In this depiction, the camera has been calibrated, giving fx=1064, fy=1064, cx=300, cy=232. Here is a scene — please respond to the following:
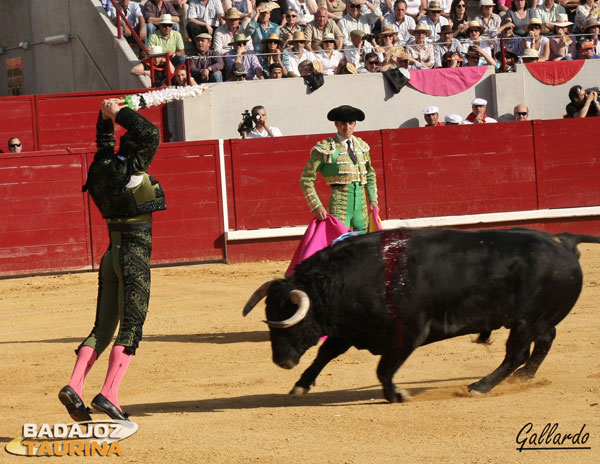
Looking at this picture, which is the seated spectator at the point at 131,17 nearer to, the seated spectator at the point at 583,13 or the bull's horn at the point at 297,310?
the seated spectator at the point at 583,13

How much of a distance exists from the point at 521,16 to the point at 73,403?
10.1 meters

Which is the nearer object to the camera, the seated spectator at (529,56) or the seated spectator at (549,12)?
the seated spectator at (529,56)

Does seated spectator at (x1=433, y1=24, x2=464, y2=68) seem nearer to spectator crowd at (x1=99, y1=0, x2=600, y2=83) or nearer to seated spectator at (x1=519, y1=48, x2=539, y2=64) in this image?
spectator crowd at (x1=99, y1=0, x2=600, y2=83)

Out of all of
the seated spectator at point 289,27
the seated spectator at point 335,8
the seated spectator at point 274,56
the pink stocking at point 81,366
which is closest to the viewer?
the pink stocking at point 81,366

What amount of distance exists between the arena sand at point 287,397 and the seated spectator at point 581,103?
15.1ft

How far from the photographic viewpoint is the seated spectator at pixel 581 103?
11.7 meters

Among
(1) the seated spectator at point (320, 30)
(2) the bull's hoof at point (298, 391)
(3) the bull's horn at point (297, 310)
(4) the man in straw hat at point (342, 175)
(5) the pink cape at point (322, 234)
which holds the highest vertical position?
(1) the seated spectator at point (320, 30)

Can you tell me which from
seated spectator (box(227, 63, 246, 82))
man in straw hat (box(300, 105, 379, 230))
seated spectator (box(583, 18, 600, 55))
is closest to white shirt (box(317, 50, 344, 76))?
seated spectator (box(227, 63, 246, 82))

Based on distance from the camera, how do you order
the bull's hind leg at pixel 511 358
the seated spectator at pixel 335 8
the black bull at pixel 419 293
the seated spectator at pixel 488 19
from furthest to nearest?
the seated spectator at pixel 488 19 < the seated spectator at pixel 335 8 < the bull's hind leg at pixel 511 358 < the black bull at pixel 419 293

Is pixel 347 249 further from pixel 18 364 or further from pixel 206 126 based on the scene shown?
pixel 206 126

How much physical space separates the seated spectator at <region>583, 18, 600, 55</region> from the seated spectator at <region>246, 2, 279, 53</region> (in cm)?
371

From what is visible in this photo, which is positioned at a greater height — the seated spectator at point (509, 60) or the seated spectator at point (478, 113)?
the seated spectator at point (509, 60)

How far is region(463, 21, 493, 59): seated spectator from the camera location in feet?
39.6

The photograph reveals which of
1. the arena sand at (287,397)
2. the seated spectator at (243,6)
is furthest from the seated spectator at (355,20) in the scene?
the arena sand at (287,397)
